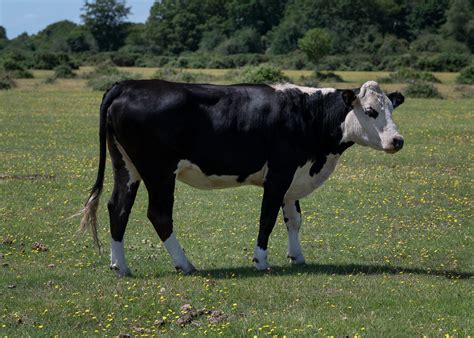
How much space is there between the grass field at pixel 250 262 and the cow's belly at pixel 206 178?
3.92ft

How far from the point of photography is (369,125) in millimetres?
12078

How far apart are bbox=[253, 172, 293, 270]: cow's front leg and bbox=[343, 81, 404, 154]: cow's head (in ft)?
3.82

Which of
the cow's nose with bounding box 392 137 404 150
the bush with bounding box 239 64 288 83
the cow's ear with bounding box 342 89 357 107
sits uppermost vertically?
the cow's ear with bounding box 342 89 357 107

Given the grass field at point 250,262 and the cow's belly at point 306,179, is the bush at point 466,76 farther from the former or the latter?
Result: the cow's belly at point 306,179

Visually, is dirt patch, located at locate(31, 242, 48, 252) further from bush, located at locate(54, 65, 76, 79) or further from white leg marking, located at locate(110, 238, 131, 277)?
bush, located at locate(54, 65, 76, 79)

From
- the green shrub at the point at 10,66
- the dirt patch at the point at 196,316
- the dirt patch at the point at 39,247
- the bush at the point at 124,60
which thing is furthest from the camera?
the bush at the point at 124,60

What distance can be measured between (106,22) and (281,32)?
3935cm

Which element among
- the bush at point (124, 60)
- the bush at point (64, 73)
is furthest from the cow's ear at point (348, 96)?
the bush at point (124, 60)

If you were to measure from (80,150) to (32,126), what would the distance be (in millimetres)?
7456

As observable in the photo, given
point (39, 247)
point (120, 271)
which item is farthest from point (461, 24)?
point (120, 271)

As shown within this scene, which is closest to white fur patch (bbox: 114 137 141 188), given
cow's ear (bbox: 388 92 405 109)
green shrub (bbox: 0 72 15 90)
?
cow's ear (bbox: 388 92 405 109)

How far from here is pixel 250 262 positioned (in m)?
12.7

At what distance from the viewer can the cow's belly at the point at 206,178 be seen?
11.8 metres

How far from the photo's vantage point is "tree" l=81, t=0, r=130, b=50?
153 meters
